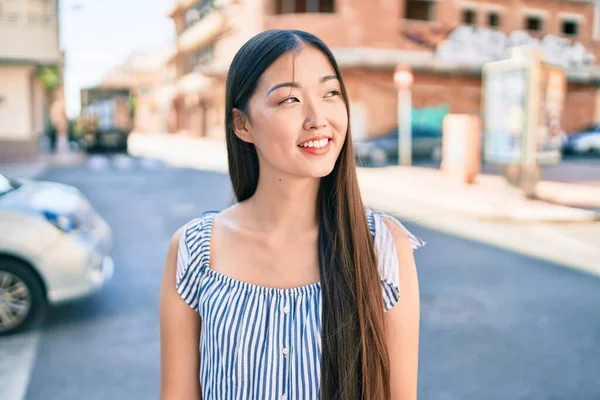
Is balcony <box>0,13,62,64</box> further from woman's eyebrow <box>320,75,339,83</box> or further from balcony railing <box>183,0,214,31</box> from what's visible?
woman's eyebrow <box>320,75,339,83</box>

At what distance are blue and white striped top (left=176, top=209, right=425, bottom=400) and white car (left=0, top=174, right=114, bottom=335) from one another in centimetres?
365

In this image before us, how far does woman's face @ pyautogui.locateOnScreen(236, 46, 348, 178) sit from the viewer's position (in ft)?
4.90

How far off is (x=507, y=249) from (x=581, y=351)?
3515 millimetres

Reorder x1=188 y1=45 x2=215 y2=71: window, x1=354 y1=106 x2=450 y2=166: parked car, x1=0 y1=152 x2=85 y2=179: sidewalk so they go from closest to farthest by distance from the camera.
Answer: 1. x1=0 y1=152 x2=85 y2=179: sidewalk
2. x1=354 y1=106 x2=450 y2=166: parked car
3. x1=188 y1=45 x2=215 y2=71: window

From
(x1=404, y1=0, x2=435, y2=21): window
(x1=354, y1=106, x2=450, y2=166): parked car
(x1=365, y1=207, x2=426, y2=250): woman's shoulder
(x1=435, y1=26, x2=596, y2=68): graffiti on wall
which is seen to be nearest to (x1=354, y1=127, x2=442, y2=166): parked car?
(x1=354, y1=106, x2=450, y2=166): parked car

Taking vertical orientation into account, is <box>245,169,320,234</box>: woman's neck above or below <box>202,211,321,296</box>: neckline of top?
above

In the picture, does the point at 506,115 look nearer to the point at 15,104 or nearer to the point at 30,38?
the point at 15,104

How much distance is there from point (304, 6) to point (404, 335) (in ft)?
90.9

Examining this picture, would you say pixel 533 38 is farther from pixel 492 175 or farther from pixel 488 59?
pixel 492 175

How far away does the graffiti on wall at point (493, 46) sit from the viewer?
28.1 metres

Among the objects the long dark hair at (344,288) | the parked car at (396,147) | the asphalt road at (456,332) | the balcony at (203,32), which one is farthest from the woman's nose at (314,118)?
the balcony at (203,32)

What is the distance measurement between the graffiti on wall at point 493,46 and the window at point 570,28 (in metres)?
0.68

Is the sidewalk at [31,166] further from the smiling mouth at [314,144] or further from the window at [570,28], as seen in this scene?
the window at [570,28]

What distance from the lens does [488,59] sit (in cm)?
2878
